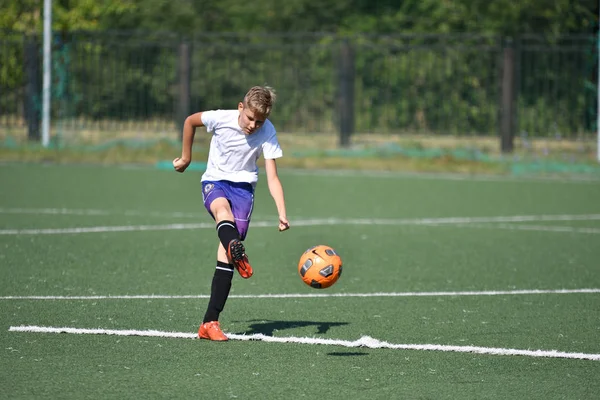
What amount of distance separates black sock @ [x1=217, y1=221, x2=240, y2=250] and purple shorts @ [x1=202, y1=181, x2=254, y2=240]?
164mm

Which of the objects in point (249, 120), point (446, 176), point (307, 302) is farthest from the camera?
point (446, 176)

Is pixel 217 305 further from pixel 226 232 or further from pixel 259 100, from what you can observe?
pixel 259 100

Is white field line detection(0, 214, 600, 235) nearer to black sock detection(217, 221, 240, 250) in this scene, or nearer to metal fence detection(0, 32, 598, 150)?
black sock detection(217, 221, 240, 250)

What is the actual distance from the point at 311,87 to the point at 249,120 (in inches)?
861

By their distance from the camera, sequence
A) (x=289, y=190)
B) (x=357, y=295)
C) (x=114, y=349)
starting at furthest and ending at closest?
(x=289, y=190)
(x=357, y=295)
(x=114, y=349)

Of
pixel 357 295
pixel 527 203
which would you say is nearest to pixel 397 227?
pixel 527 203

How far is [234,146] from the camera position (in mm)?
7684

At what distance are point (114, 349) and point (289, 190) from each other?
1231 centimetres

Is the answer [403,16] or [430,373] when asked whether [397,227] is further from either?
[403,16]

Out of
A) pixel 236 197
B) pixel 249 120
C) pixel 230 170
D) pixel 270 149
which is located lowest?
pixel 236 197

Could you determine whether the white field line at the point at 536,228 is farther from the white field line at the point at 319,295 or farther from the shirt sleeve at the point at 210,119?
the shirt sleeve at the point at 210,119

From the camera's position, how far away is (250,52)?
30.6 m

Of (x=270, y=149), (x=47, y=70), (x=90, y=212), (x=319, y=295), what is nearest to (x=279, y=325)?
(x=270, y=149)

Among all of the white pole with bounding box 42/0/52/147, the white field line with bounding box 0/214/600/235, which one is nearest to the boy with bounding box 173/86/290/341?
the white field line with bounding box 0/214/600/235
